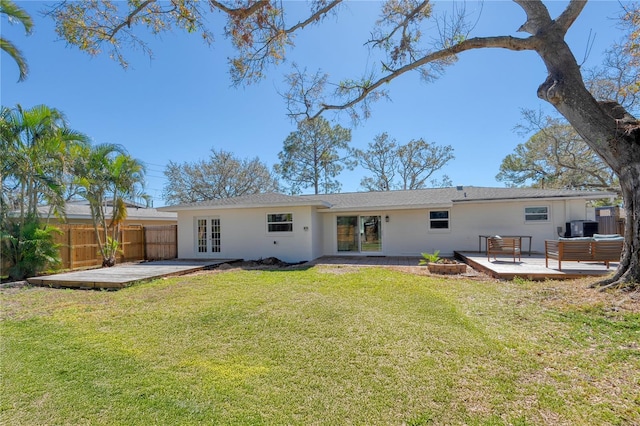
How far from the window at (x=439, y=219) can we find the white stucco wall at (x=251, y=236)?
552 centimetres

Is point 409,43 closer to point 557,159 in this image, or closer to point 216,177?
point 557,159

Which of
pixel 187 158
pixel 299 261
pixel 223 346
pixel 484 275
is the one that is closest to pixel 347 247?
pixel 299 261

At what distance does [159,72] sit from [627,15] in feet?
40.8

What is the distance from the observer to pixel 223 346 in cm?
387

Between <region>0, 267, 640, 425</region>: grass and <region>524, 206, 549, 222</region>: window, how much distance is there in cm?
776

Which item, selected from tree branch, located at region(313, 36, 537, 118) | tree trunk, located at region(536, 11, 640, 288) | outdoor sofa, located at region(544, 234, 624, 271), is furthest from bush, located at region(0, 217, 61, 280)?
outdoor sofa, located at region(544, 234, 624, 271)

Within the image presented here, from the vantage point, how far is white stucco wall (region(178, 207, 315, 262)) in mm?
12641

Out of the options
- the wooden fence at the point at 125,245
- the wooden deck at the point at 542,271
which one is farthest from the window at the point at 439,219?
the wooden fence at the point at 125,245

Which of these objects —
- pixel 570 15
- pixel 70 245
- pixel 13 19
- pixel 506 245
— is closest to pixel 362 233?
pixel 506 245

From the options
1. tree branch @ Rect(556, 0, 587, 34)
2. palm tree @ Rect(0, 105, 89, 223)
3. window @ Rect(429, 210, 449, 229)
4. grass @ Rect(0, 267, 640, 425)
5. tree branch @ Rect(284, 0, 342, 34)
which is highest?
tree branch @ Rect(284, 0, 342, 34)

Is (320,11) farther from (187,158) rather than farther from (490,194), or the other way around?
(187,158)

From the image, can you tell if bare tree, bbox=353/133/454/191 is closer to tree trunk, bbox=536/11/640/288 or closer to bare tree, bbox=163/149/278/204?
bare tree, bbox=163/149/278/204

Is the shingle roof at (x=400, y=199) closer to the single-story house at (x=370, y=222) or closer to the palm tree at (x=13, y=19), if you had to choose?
the single-story house at (x=370, y=222)

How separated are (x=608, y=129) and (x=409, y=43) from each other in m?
4.96
